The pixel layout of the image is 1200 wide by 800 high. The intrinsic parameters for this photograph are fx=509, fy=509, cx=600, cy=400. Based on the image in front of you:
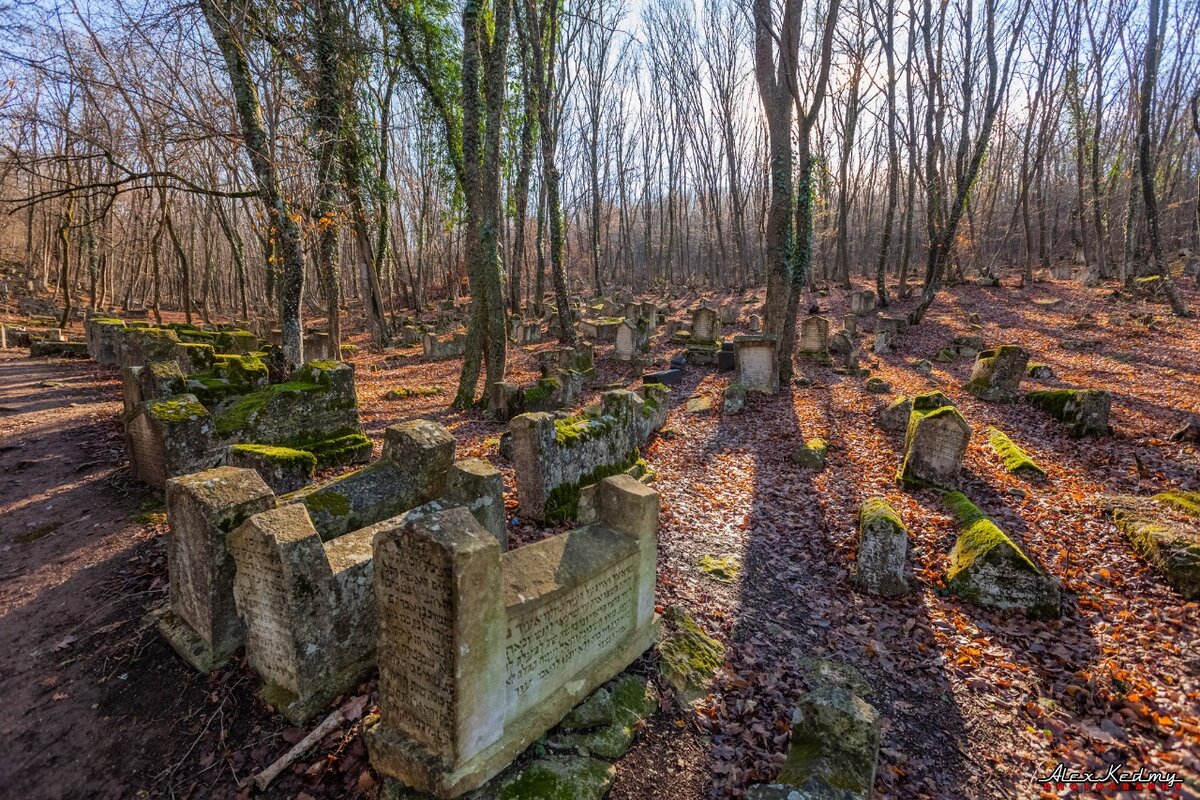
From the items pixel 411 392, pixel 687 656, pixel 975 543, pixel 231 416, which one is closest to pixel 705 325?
pixel 411 392

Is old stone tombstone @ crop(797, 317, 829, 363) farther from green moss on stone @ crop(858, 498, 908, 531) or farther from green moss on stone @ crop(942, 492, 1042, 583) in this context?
green moss on stone @ crop(858, 498, 908, 531)

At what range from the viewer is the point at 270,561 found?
Answer: 3455 mm

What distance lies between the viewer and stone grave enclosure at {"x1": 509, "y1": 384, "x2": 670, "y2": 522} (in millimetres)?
6383

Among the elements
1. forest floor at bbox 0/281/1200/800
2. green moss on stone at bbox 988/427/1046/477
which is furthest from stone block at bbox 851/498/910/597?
green moss on stone at bbox 988/427/1046/477

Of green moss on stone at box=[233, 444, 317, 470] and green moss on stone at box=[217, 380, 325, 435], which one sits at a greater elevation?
green moss on stone at box=[217, 380, 325, 435]

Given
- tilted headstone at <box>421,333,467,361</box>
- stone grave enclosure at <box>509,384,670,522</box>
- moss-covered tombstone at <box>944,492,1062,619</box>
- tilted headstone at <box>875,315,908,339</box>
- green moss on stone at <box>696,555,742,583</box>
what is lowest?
green moss on stone at <box>696,555,742,583</box>

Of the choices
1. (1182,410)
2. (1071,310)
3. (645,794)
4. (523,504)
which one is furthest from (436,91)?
(1071,310)

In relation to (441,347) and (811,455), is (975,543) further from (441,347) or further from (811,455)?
(441,347)

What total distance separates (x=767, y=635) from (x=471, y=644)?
337 cm

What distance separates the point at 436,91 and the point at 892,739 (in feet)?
62.4

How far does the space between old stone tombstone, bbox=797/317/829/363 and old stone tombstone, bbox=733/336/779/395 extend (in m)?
3.89

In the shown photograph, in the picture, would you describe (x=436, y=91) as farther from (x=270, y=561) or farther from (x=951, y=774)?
(x=951, y=774)

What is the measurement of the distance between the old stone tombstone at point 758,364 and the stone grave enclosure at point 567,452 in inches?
204

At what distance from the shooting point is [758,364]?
12602 mm
